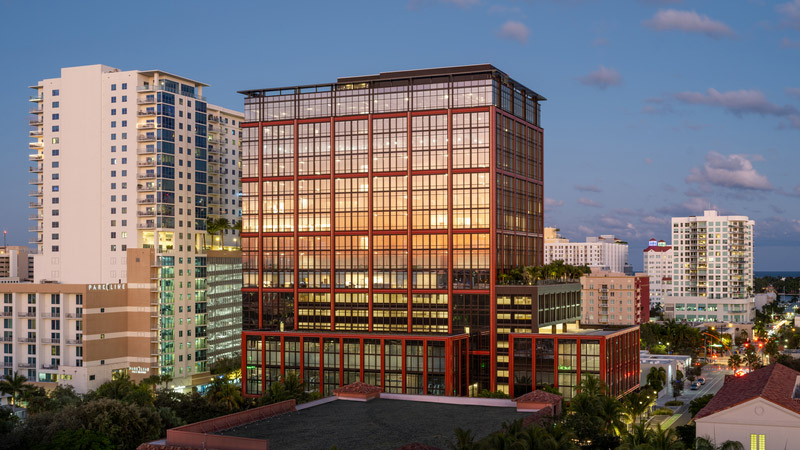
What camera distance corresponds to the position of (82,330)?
164500 millimetres

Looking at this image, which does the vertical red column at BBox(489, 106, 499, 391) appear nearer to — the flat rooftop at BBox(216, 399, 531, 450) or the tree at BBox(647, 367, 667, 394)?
the tree at BBox(647, 367, 667, 394)

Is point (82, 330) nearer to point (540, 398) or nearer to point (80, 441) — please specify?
point (80, 441)

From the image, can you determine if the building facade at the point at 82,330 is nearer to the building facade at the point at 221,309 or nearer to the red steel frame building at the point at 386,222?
the building facade at the point at 221,309

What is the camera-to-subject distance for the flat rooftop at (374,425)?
240 feet

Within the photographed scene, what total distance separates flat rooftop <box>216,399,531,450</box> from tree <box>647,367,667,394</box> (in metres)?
84.0

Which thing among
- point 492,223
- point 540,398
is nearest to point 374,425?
point 540,398

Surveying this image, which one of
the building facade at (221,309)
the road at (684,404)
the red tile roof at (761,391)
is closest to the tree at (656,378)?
the road at (684,404)

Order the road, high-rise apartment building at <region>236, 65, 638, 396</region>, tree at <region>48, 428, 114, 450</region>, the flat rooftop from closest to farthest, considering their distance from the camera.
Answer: the flat rooftop → tree at <region>48, 428, 114, 450</region> → the road → high-rise apartment building at <region>236, 65, 638, 396</region>

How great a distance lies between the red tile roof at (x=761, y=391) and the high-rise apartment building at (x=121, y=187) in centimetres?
12117

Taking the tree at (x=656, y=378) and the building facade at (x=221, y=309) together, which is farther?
the building facade at (x=221, y=309)

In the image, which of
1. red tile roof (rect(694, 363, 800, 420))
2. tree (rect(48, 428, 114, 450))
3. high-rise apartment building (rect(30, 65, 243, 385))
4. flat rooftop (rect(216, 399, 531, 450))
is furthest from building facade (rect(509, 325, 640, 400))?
high-rise apartment building (rect(30, 65, 243, 385))

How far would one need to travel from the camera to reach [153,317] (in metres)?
173

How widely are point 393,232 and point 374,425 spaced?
265 feet

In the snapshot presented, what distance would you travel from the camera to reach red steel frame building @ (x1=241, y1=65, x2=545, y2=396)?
15100cm
